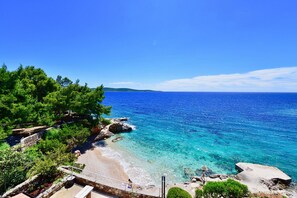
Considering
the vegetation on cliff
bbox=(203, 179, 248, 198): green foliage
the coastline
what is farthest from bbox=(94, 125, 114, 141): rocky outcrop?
bbox=(203, 179, 248, 198): green foliage

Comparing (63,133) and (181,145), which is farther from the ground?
(63,133)

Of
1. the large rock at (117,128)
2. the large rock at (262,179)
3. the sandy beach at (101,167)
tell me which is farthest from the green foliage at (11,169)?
the large rock at (117,128)

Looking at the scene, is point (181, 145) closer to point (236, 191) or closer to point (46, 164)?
point (236, 191)

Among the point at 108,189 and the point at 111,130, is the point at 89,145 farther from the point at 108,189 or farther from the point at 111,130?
the point at 108,189

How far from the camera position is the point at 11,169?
10.3 metres

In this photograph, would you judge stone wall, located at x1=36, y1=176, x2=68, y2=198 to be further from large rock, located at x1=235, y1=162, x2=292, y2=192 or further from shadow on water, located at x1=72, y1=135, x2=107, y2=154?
large rock, located at x1=235, y1=162, x2=292, y2=192

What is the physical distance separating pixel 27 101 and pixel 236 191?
877 inches

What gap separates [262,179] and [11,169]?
2253 cm

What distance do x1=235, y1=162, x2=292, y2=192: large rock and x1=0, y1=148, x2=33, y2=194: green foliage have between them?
64.2ft

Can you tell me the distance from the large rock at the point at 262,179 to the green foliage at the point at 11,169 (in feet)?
64.2

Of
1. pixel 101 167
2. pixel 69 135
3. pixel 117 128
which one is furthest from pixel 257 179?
pixel 117 128

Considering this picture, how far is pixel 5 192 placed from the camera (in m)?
9.54

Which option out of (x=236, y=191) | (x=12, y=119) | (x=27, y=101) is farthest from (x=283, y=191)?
(x=27, y=101)

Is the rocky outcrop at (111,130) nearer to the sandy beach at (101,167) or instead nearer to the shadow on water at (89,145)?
the shadow on water at (89,145)
